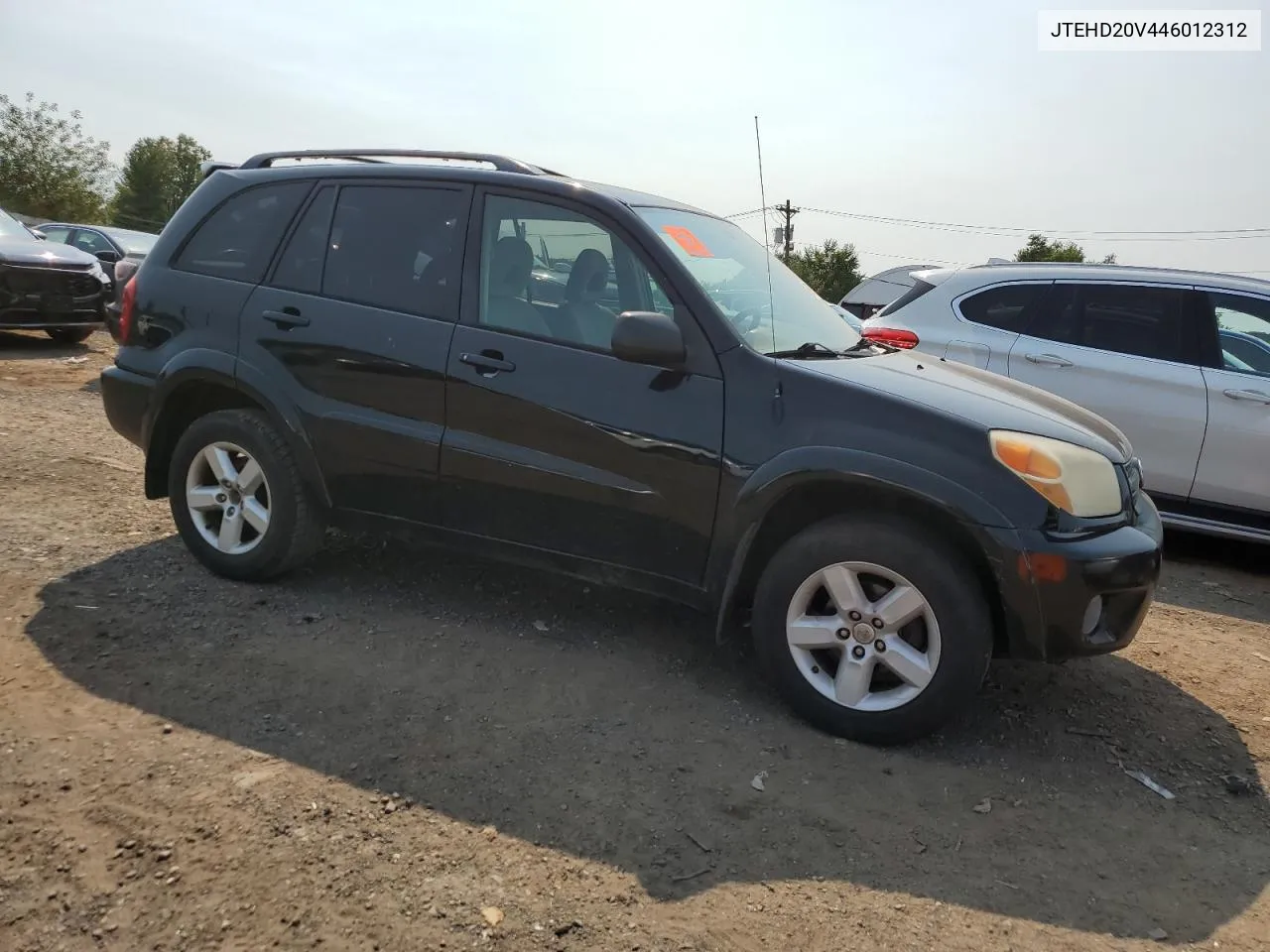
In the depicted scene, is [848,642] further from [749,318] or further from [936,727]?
[749,318]

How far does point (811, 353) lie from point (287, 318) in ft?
7.03

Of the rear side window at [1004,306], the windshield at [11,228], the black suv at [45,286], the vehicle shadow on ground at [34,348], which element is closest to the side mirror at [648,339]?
the rear side window at [1004,306]

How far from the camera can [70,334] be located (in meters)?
11.5

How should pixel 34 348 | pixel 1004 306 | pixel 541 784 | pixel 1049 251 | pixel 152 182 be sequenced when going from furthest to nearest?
pixel 152 182 < pixel 1049 251 < pixel 34 348 < pixel 1004 306 < pixel 541 784

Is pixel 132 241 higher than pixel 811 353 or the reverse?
higher

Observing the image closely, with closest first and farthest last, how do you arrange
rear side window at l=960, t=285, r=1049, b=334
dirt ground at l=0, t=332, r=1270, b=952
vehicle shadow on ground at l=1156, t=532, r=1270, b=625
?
dirt ground at l=0, t=332, r=1270, b=952, vehicle shadow on ground at l=1156, t=532, r=1270, b=625, rear side window at l=960, t=285, r=1049, b=334

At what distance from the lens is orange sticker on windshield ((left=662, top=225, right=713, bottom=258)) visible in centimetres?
380

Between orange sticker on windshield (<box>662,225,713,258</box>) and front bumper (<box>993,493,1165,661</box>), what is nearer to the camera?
front bumper (<box>993,493,1165,661</box>)

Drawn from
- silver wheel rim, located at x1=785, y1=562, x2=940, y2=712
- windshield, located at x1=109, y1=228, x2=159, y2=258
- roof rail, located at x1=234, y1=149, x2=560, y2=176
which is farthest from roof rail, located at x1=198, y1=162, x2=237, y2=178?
windshield, located at x1=109, y1=228, x2=159, y2=258

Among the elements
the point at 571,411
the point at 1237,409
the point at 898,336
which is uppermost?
the point at 898,336

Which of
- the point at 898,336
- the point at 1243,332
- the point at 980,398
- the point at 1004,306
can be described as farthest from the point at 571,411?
the point at 1243,332

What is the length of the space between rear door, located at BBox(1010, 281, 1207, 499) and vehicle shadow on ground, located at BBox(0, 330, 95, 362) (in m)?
9.74

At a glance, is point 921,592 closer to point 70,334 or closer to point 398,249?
point 398,249

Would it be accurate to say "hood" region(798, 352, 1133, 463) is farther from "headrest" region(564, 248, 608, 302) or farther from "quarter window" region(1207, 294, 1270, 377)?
"quarter window" region(1207, 294, 1270, 377)
